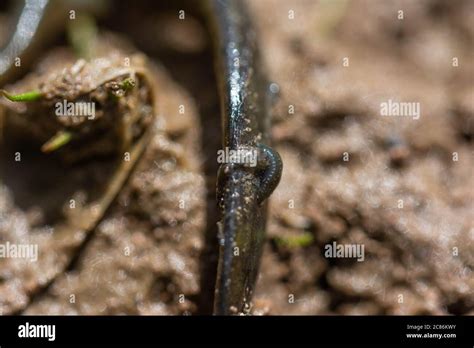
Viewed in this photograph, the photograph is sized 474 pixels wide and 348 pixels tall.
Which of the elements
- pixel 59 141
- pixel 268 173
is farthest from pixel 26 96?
pixel 268 173

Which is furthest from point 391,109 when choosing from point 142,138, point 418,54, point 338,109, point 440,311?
point 142,138

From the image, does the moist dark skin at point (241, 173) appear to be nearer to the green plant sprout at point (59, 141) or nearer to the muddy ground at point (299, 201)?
the muddy ground at point (299, 201)

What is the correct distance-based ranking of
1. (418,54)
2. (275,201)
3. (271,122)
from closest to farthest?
(275,201), (271,122), (418,54)

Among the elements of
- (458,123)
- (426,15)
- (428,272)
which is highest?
(426,15)

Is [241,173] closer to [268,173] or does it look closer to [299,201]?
[268,173]

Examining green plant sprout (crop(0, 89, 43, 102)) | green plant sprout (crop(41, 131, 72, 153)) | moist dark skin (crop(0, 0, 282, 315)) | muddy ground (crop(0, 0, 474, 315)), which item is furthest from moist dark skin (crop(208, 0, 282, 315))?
green plant sprout (crop(0, 89, 43, 102))

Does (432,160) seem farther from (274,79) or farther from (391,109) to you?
(274,79)

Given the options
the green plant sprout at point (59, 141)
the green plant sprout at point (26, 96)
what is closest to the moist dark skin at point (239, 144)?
the green plant sprout at point (26, 96)
